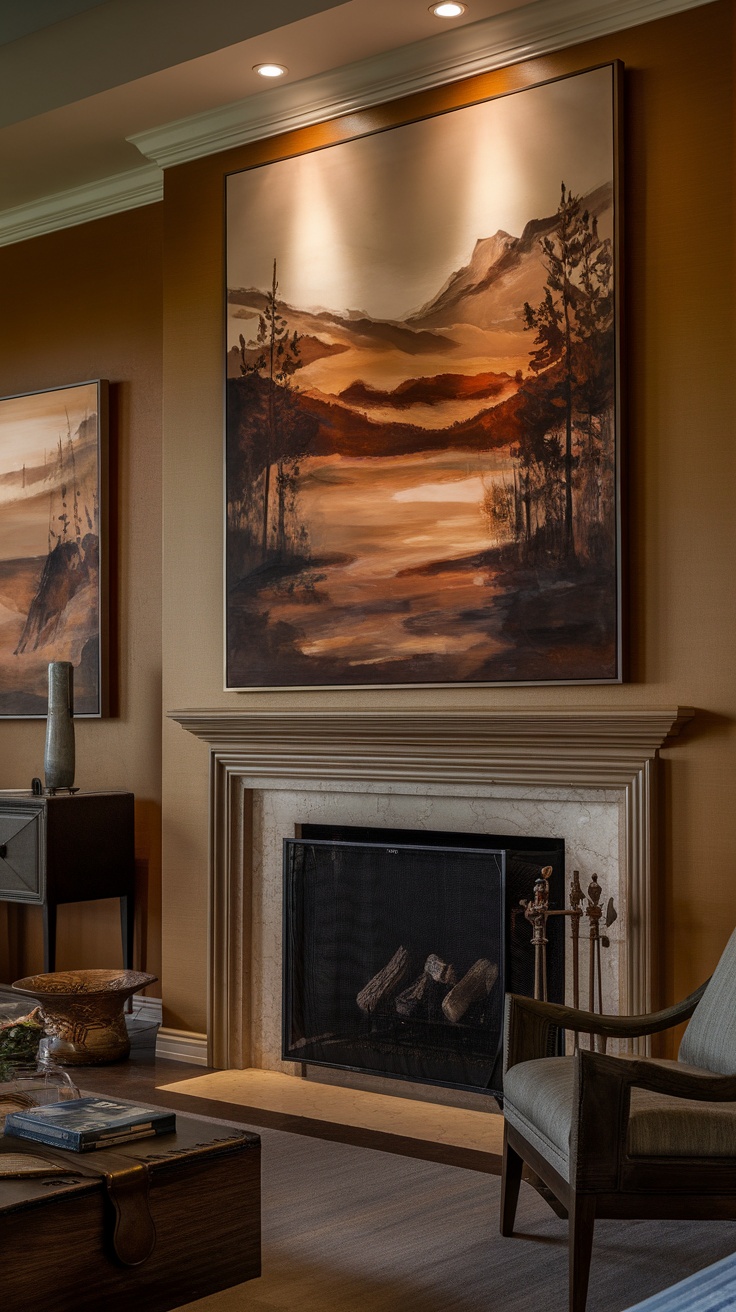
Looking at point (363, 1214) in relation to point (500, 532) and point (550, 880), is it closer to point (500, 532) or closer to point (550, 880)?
point (550, 880)

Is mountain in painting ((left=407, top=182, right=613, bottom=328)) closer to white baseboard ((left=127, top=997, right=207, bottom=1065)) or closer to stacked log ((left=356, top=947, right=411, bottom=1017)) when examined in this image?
stacked log ((left=356, top=947, right=411, bottom=1017))

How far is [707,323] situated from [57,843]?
287 centimetres

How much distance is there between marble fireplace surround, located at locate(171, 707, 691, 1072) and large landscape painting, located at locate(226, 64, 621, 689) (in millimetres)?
170

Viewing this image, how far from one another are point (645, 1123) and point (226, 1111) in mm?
1861

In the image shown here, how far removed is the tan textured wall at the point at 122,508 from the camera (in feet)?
17.6

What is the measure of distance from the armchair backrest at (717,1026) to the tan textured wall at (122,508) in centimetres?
272

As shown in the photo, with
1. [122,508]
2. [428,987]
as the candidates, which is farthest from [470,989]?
[122,508]

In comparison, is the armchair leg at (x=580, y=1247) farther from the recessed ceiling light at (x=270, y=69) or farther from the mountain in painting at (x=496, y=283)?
the recessed ceiling light at (x=270, y=69)

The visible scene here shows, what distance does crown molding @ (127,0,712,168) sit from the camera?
3887 millimetres

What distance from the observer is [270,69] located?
4367 millimetres

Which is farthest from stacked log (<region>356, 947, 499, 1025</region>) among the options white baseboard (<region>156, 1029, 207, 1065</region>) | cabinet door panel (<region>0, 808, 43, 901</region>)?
cabinet door panel (<region>0, 808, 43, 901</region>)

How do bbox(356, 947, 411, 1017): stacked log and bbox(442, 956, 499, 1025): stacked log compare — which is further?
bbox(356, 947, 411, 1017): stacked log

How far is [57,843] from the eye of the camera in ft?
16.1

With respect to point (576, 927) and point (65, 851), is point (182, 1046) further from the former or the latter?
point (576, 927)
